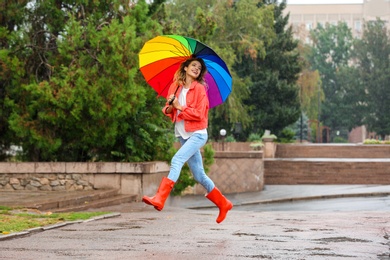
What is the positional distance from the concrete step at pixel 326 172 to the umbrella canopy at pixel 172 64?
26.1m

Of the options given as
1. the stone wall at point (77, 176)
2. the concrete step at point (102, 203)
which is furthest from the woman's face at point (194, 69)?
the stone wall at point (77, 176)

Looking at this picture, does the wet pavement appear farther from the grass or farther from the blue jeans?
the blue jeans

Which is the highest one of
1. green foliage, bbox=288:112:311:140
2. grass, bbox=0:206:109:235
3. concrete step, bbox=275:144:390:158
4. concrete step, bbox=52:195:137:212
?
green foliage, bbox=288:112:311:140

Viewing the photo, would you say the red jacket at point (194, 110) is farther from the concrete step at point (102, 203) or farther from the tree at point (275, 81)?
the tree at point (275, 81)

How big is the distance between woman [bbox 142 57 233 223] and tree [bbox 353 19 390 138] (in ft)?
268

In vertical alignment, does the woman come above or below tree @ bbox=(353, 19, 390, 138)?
below

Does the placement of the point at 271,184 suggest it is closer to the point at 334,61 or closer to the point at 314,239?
the point at 314,239

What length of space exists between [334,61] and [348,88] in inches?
639

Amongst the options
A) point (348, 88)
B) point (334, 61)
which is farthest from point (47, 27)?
point (334, 61)

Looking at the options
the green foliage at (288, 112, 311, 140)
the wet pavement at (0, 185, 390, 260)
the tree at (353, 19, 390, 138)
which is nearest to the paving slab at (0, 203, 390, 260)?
the wet pavement at (0, 185, 390, 260)

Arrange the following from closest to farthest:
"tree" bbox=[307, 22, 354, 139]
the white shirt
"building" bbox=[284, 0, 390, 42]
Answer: the white shirt, "tree" bbox=[307, 22, 354, 139], "building" bbox=[284, 0, 390, 42]

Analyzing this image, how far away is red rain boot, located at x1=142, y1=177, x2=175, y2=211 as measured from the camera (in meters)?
8.62

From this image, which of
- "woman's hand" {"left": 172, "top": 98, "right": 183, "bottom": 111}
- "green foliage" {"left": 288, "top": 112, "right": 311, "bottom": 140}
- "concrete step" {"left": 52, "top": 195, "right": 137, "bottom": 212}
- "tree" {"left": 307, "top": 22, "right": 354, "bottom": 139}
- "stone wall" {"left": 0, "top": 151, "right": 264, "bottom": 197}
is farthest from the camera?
"tree" {"left": 307, "top": 22, "right": 354, "bottom": 139}

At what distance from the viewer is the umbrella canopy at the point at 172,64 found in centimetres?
962
